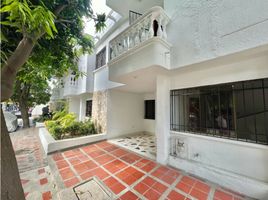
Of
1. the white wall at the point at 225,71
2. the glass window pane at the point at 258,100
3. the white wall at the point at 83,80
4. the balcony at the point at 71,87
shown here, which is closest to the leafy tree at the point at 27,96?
the balcony at the point at 71,87

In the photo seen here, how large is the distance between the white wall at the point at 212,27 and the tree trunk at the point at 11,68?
335 cm

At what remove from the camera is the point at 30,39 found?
4.90ft

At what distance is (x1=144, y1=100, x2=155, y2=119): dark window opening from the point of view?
817 centimetres

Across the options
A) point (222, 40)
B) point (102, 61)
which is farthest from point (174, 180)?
point (102, 61)

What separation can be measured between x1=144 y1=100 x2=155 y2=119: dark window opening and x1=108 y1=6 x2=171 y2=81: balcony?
4332 millimetres

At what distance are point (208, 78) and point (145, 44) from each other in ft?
7.05

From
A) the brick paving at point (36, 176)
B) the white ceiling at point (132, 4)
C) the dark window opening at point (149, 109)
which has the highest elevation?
the white ceiling at point (132, 4)

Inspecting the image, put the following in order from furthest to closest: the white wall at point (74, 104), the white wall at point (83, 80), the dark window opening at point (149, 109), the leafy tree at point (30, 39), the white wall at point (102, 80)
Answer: the white wall at point (74, 104) < the white wall at point (83, 80) < the dark window opening at point (149, 109) < the white wall at point (102, 80) < the leafy tree at point (30, 39)

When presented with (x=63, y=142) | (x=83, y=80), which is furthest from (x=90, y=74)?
(x=63, y=142)

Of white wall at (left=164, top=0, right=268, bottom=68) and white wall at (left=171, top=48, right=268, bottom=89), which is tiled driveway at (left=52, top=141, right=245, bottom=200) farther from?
white wall at (left=164, top=0, right=268, bottom=68)

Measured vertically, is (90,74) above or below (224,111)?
above

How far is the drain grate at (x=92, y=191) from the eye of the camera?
8.26 ft

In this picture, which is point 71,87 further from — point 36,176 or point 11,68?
point 11,68

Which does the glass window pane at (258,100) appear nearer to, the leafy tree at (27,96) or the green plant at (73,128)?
the green plant at (73,128)
